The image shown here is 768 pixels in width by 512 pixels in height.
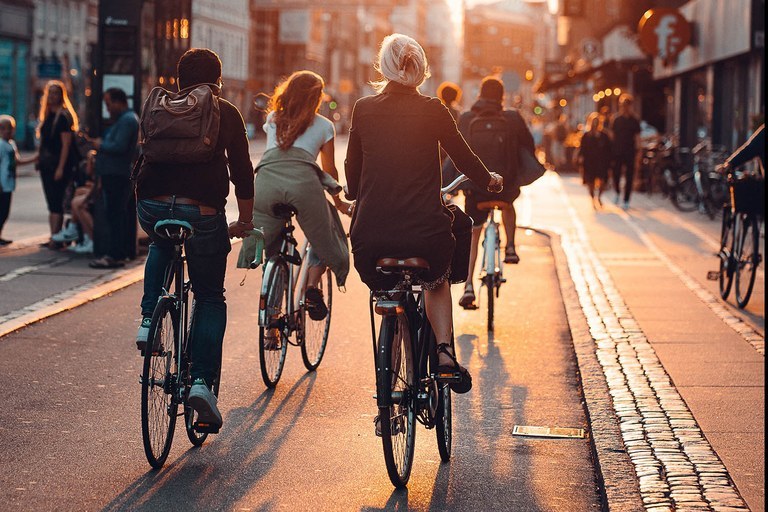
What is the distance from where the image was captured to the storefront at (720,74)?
1008 inches

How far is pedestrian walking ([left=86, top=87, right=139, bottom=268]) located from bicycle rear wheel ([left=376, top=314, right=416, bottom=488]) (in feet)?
26.6

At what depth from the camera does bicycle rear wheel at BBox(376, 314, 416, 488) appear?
5.71m

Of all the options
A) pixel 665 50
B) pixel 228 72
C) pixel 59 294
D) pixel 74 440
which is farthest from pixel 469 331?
pixel 228 72

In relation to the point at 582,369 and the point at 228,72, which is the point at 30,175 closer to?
the point at 582,369

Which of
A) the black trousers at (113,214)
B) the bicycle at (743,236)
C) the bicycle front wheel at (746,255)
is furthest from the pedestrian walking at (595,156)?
the bicycle front wheel at (746,255)

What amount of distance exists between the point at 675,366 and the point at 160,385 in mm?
3657

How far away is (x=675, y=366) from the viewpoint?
8750 millimetres

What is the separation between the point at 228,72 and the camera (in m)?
88.8

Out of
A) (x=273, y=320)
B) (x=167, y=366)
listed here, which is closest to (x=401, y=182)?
(x=167, y=366)

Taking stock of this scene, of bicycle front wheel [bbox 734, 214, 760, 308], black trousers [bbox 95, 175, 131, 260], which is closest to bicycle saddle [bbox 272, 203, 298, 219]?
bicycle front wheel [bbox 734, 214, 760, 308]

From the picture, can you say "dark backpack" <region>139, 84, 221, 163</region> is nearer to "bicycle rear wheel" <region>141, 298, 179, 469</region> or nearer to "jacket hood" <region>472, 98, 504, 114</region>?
"bicycle rear wheel" <region>141, 298, 179, 469</region>

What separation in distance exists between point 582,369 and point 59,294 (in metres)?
5.02

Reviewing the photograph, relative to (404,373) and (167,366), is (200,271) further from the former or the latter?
(404,373)

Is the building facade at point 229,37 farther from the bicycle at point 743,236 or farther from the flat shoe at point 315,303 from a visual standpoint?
the flat shoe at point 315,303
